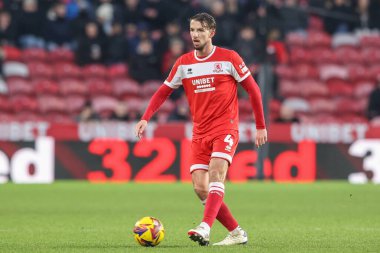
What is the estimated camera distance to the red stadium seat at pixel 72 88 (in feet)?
70.8

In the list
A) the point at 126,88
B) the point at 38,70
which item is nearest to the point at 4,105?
the point at 38,70

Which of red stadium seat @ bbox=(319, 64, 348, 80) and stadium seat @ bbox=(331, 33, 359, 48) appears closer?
red stadium seat @ bbox=(319, 64, 348, 80)

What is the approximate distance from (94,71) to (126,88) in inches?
32.3

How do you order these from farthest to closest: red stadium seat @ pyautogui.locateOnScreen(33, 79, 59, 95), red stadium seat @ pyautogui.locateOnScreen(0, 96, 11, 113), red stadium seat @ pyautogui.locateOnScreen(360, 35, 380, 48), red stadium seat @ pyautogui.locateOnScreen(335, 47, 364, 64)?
red stadium seat @ pyautogui.locateOnScreen(360, 35, 380, 48), red stadium seat @ pyautogui.locateOnScreen(335, 47, 364, 64), red stadium seat @ pyautogui.locateOnScreen(33, 79, 59, 95), red stadium seat @ pyautogui.locateOnScreen(0, 96, 11, 113)

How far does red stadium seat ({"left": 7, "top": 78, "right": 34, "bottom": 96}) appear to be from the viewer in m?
21.4

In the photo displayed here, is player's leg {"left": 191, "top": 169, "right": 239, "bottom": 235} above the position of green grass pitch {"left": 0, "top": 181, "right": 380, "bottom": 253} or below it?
above

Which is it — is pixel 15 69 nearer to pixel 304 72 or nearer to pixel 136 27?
pixel 136 27

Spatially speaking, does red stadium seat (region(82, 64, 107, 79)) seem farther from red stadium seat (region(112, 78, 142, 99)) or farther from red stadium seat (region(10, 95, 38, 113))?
red stadium seat (region(10, 95, 38, 113))

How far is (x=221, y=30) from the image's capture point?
21.4m

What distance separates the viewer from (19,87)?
21.4 metres

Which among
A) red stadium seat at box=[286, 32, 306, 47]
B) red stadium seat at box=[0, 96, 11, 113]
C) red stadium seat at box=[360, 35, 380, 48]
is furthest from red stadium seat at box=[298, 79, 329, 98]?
red stadium seat at box=[0, 96, 11, 113]

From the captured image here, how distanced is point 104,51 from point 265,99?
4.51 meters

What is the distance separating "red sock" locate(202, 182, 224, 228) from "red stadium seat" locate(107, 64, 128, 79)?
1376 centimetres

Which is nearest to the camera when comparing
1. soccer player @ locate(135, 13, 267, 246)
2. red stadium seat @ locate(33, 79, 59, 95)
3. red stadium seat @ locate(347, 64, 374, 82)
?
soccer player @ locate(135, 13, 267, 246)
